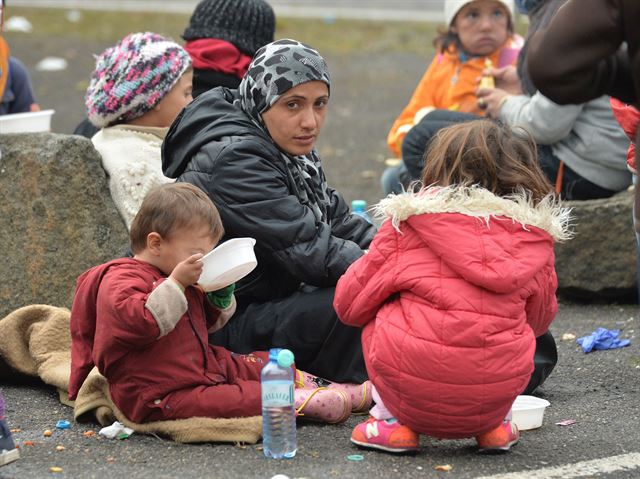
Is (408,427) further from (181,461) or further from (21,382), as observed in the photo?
(21,382)

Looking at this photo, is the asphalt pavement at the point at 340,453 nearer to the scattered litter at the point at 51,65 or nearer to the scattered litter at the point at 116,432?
the scattered litter at the point at 116,432

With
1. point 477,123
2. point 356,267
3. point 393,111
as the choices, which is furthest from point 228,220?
point 393,111

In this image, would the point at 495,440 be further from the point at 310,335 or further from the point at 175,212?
the point at 175,212

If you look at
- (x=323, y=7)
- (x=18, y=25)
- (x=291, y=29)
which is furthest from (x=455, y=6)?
(x=323, y=7)

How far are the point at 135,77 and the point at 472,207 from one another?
2268 mm

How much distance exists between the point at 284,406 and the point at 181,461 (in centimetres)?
38

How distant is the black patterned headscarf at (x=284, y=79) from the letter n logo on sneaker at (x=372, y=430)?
104 centimetres

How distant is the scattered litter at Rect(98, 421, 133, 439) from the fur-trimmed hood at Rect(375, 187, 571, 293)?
1201 mm

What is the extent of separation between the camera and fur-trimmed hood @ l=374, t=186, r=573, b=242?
354 centimetres

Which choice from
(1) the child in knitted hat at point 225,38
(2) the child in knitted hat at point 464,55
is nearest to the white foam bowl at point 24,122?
(1) the child in knitted hat at point 225,38

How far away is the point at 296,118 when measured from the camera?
4.39m

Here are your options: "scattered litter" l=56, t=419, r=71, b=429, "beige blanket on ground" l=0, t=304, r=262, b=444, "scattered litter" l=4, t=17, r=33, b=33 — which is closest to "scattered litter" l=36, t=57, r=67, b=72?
"scattered litter" l=4, t=17, r=33, b=33

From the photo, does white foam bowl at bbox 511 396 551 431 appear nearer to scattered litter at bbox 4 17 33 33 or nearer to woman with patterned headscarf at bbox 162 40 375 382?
woman with patterned headscarf at bbox 162 40 375 382

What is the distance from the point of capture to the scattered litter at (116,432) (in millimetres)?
3928
